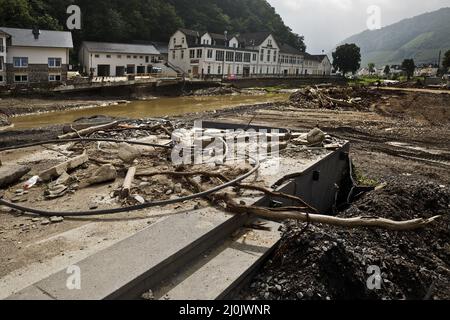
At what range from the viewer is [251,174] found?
24.1 feet

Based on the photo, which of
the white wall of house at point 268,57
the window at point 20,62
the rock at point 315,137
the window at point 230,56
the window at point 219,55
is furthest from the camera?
the white wall of house at point 268,57

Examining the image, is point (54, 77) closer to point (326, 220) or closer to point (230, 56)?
point (230, 56)

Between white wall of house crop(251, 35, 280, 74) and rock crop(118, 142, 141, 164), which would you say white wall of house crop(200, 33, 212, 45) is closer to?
white wall of house crop(251, 35, 280, 74)

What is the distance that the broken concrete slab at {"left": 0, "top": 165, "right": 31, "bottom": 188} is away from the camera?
7068 millimetres

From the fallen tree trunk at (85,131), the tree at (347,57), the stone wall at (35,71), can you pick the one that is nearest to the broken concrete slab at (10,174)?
the fallen tree trunk at (85,131)

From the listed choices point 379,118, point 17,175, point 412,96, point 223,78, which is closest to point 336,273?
point 17,175

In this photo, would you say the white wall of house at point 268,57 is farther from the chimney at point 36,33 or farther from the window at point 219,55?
the chimney at point 36,33

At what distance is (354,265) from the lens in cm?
508

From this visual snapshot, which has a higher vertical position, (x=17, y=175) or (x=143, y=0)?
(x=143, y=0)

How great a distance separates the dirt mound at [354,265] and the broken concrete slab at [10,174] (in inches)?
208

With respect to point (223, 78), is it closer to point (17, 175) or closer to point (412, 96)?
point (412, 96)

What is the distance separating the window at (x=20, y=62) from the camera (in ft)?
141
